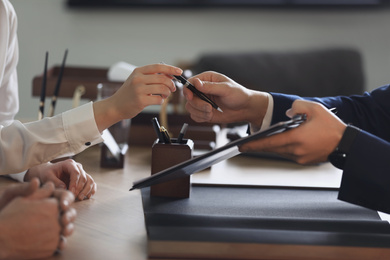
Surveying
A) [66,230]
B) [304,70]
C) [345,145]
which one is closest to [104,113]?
[66,230]

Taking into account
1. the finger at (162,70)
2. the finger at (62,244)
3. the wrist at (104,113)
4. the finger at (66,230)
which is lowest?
the finger at (62,244)

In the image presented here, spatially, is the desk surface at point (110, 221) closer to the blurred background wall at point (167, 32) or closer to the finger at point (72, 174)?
the finger at point (72, 174)

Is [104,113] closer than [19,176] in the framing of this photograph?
Yes

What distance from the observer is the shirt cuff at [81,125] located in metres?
1.19

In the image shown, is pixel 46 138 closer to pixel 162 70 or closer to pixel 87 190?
pixel 87 190

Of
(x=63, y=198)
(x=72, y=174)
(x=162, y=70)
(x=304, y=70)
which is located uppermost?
(x=162, y=70)

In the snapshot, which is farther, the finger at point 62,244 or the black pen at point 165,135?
the black pen at point 165,135

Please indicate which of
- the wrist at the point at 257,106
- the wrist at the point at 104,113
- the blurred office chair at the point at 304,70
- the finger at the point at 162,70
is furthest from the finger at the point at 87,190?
the blurred office chair at the point at 304,70

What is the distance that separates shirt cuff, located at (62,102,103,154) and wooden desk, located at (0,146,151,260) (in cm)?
13

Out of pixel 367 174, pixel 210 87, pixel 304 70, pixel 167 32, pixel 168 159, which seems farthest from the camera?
pixel 167 32

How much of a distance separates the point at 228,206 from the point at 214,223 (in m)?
0.15

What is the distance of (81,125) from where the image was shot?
120cm

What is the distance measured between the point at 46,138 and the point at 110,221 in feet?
0.91

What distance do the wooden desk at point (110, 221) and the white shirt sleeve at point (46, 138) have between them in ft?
0.33
